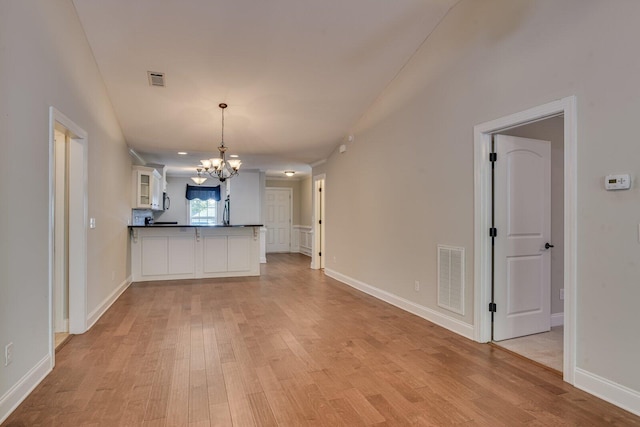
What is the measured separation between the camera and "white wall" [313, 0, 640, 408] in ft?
7.43

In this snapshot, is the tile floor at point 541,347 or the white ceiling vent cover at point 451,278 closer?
the tile floor at point 541,347

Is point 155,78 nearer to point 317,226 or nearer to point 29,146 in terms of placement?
point 29,146

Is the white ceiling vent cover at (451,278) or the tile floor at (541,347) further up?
the white ceiling vent cover at (451,278)

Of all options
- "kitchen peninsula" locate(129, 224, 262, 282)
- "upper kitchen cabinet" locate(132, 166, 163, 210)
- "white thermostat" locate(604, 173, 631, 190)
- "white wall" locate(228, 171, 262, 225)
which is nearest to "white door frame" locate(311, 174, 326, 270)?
"kitchen peninsula" locate(129, 224, 262, 282)

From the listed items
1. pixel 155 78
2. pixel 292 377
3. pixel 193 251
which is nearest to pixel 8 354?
pixel 292 377

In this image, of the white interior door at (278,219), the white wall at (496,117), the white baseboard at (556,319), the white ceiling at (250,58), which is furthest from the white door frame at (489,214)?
the white interior door at (278,219)

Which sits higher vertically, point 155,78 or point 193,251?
point 155,78

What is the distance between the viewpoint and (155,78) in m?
4.20

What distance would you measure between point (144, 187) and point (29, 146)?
183 inches

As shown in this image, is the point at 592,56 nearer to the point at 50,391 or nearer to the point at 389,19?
the point at 389,19

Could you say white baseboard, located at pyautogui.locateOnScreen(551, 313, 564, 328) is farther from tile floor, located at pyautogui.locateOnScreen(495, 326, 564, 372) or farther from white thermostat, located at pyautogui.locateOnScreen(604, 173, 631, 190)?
white thermostat, located at pyautogui.locateOnScreen(604, 173, 631, 190)

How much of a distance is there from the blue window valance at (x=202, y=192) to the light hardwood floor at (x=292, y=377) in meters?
6.99

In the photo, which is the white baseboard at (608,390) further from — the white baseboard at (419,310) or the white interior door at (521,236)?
the white baseboard at (419,310)

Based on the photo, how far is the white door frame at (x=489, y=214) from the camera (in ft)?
8.32
